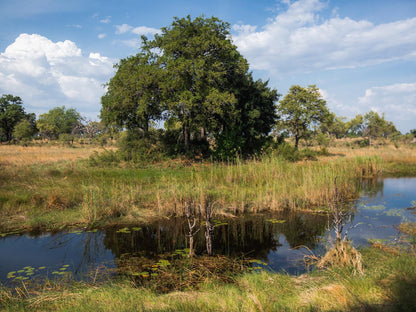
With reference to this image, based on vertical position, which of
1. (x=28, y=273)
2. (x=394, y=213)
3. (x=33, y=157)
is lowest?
(x=28, y=273)

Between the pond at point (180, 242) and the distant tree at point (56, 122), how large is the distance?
64.2m

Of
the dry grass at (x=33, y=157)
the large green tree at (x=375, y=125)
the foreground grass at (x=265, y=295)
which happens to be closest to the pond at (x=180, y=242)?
the foreground grass at (x=265, y=295)

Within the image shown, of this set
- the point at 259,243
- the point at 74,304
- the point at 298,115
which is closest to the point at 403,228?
the point at 259,243

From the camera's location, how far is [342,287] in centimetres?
406

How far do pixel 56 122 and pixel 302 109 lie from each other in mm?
59332

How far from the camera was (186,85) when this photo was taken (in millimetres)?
18516

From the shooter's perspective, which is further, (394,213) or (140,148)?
(140,148)

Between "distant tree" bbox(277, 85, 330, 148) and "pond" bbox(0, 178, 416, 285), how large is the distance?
23.4 metres

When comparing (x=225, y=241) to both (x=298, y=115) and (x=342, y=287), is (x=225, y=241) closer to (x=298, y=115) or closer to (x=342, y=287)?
(x=342, y=287)

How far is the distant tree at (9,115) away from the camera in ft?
185

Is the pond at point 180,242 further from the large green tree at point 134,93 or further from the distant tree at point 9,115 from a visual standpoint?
the distant tree at point 9,115

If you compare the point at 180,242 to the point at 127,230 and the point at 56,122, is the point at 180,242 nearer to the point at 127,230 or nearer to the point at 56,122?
the point at 127,230

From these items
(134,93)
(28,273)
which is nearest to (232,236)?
(28,273)

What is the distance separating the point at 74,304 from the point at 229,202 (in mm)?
6964
